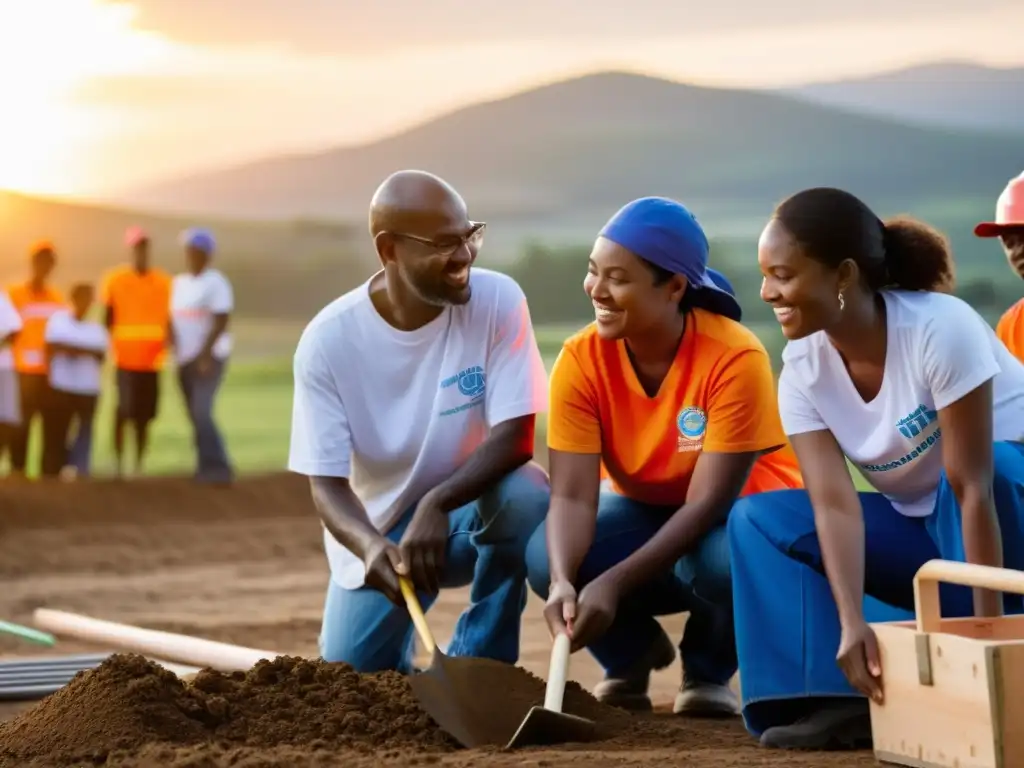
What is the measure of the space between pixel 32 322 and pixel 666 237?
314 inches

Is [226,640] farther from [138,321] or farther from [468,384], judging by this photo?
[138,321]

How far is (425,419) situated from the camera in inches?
169

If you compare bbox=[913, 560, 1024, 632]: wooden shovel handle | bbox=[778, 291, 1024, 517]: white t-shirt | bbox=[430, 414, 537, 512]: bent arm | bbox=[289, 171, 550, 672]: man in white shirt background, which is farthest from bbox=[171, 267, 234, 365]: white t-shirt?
bbox=[913, 560, 1024, 632]: wooden shovel handle

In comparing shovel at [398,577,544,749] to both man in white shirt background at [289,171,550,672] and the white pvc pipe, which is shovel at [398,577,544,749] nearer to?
man in white shirt background at [289,171,550,672]

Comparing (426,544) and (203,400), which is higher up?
(203,400)

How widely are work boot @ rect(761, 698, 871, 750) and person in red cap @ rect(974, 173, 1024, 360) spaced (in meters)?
1.22

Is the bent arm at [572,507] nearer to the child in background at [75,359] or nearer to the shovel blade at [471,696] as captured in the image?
the shovel blade at [471,696]

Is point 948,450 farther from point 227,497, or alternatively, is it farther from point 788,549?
point 227,497

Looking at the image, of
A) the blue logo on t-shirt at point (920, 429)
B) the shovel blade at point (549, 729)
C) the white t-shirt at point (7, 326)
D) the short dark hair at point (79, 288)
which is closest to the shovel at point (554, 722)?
the shovel blade at point (549, 729)

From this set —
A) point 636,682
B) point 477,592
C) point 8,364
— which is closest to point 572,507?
point 477,592

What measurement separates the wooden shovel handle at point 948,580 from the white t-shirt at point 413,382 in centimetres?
135

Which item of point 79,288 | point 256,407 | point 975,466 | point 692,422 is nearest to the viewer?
point 975,466

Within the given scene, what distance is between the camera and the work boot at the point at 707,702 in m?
4.12

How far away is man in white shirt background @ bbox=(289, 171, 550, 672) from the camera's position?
417 cm
